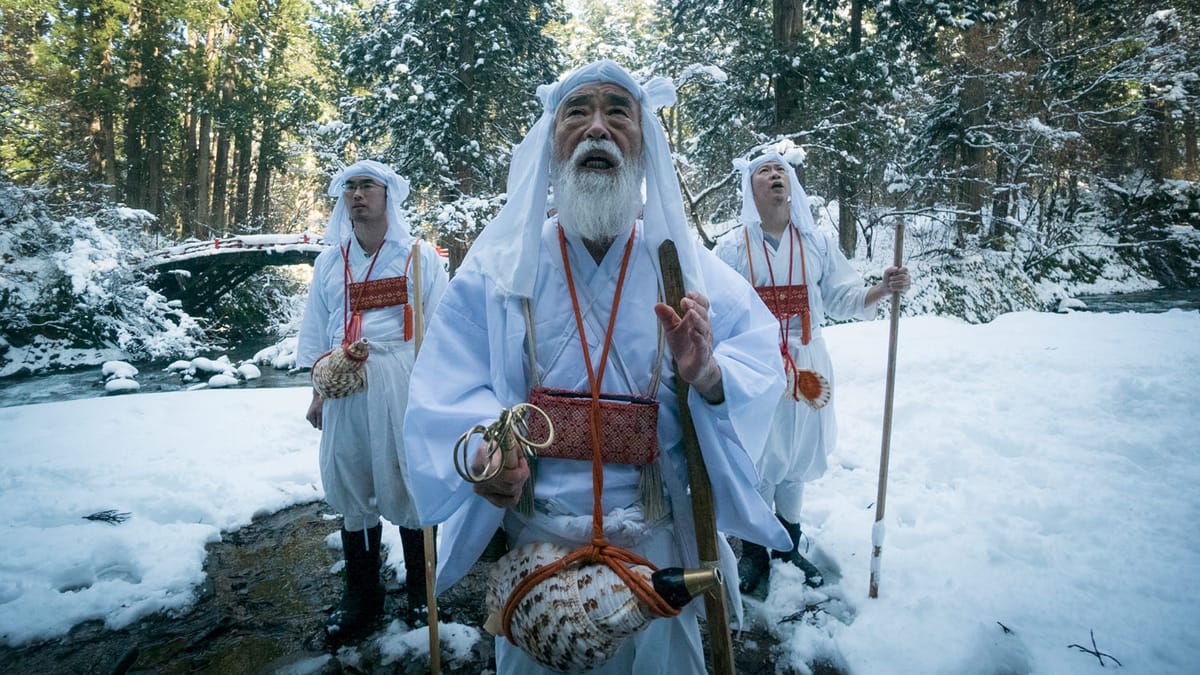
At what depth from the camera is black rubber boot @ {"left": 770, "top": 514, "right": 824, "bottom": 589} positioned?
315cm

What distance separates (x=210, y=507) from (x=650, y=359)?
424 centimetres

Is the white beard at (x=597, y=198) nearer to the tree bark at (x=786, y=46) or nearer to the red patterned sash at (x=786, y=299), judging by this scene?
the red patterned sash at (x=786, y=299)

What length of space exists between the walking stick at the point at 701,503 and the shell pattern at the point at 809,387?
1.85m

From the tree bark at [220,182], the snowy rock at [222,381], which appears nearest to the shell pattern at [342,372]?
the snowy rock at [222,381]

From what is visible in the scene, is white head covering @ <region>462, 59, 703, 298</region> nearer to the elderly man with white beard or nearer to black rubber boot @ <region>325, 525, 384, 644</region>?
the elderly man with white beard

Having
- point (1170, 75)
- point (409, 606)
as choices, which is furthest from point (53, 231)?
point (1170, 75)

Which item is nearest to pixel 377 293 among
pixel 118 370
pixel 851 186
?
pixel 851 186

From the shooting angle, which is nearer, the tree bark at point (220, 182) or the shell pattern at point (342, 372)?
the shell pattern at point (342, 372)

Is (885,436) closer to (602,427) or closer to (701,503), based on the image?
(701,503)

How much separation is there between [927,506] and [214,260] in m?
18.7

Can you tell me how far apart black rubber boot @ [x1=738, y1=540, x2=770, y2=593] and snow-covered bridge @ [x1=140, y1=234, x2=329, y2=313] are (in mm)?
15070

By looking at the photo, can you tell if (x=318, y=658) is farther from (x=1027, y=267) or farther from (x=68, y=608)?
(x=1027, y=267)

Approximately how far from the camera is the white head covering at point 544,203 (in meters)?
1.61

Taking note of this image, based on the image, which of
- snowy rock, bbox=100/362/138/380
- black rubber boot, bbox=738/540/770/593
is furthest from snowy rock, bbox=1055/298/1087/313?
snowy rock, bbox=100/362/138/380
